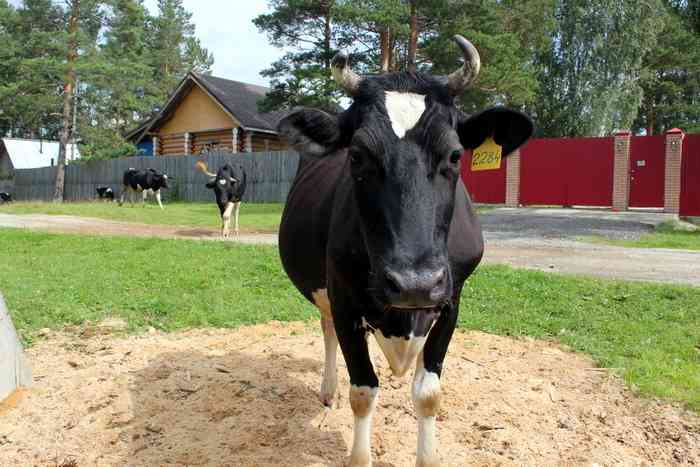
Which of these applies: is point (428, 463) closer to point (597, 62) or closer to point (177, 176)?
point (177, 176)

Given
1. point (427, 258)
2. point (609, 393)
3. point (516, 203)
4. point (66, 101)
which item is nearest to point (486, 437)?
point (609, 393)

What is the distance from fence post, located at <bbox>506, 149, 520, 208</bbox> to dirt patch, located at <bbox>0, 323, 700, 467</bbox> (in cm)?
1853

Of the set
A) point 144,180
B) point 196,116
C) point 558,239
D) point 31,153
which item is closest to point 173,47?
point 31,153

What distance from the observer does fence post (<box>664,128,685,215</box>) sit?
18.2 metres

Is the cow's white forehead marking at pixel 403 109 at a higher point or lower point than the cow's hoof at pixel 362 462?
higher

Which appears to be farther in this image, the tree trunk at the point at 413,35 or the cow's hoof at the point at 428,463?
the tree trunk at the point at 413,35

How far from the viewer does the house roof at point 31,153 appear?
5084 centimetres

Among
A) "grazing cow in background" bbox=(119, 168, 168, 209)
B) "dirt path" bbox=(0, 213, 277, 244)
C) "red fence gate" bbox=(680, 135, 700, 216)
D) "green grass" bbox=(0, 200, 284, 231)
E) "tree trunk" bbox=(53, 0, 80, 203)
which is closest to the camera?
"dirt path" bbox=(0, 213, 277, 244)

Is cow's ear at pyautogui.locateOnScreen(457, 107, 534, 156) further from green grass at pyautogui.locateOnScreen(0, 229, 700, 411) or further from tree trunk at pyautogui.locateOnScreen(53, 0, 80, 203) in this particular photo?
tree trunk at pyautogui.locateOnScreen(53, 0, 80, 203)

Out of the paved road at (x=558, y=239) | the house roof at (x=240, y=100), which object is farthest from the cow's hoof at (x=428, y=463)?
the house roof at (x=240, y=100)

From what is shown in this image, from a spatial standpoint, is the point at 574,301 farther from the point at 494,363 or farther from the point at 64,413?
the point at 64,413

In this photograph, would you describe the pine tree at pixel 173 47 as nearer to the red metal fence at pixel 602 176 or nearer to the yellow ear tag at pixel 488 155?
the red metal fence at pixel 602 176

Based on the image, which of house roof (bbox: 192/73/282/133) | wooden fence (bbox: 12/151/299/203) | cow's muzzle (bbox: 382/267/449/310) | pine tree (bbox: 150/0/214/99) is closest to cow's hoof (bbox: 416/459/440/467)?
cow's muzzle (bbox: 382/267/449/310)

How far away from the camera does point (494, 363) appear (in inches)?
188
